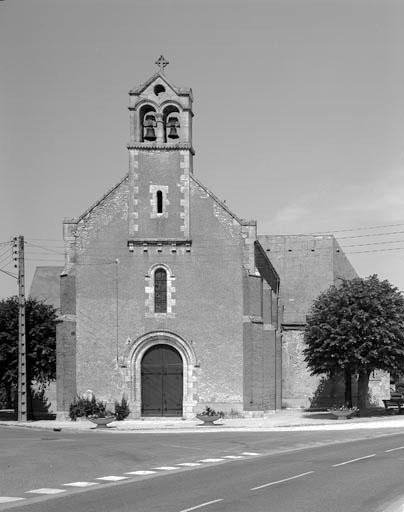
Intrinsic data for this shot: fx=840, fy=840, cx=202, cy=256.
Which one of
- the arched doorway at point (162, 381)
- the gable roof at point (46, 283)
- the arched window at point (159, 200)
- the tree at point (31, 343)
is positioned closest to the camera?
the arched doorway at point (162, 381)

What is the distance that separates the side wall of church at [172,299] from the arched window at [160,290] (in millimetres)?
395

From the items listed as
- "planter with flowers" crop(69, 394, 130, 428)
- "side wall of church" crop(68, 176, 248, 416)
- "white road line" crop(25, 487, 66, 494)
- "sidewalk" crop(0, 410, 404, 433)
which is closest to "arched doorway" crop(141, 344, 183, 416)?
"sidewalk" crop(0, 410, 404, 433)

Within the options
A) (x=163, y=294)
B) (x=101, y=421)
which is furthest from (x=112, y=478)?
(x=163, y=294)

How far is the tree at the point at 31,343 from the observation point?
1882 inches

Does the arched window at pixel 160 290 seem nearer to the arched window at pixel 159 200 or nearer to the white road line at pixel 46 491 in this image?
the arched window at pixel 159 200

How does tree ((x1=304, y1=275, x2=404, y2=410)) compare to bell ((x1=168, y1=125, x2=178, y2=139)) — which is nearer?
tree ((x1=304, y1=275, x2=404, y2=410))

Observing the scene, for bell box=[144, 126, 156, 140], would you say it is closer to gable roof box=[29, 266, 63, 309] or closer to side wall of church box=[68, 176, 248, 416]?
side wall of church box=[68, 176, 248, 416]

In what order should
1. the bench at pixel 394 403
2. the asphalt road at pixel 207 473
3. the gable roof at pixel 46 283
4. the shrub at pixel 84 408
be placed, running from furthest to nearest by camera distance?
the gable roof at pixel 46 283 → the bench at pixel 394 403 → the shrub at pixel 84 408 → the asphalt road at pixel 207 473

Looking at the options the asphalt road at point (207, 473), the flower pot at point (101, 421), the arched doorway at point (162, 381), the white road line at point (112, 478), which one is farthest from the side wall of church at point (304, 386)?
the white road line at point (112, 478)

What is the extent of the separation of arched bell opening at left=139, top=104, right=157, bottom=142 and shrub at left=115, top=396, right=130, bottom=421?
45.6 ft

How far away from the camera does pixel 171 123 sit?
1790 inches

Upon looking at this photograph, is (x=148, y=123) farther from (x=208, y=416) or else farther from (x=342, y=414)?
(x=342, y=414)

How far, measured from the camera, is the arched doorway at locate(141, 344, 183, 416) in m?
43.2

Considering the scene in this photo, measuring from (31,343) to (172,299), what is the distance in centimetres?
982
